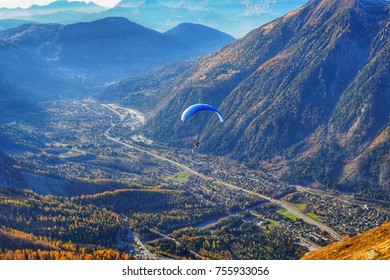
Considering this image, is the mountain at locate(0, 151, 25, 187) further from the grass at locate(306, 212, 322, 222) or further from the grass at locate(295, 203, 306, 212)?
the grass at locate(306, 212, 322, 222)

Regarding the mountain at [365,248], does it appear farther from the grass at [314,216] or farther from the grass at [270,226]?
the grass at [314,216]

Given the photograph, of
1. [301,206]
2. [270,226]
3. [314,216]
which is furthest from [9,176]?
[314,216]

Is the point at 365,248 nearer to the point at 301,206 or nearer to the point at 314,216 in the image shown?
the point at 314,216

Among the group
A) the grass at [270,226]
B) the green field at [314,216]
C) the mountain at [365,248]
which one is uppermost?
the mountain at [365,248]

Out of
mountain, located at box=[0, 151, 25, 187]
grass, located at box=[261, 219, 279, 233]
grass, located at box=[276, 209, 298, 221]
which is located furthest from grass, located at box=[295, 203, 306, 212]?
mountain, located at box=[0, 151, 25, 187]

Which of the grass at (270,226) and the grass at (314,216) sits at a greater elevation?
the grass at (314,216)

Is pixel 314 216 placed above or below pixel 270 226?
above

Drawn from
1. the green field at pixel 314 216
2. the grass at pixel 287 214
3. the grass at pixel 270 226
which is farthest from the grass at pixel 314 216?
the grass at pixel 270 226

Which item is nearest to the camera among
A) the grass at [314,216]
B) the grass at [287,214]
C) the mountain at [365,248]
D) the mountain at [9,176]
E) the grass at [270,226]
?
the mountain at [365,248]
